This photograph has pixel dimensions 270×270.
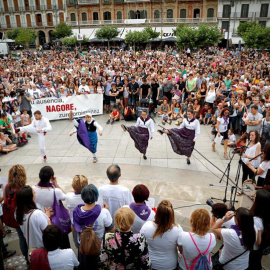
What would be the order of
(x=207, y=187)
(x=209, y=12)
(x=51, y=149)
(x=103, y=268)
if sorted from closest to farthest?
(x=103, y=268)
(x=207, y=187)
(x=51, y=149)
(x=209, y=12)

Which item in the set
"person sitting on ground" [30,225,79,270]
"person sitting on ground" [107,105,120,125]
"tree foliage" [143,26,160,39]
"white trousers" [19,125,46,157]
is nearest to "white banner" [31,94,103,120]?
"person sitting on ground" [107,105,120,125]

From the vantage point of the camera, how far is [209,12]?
145 feet

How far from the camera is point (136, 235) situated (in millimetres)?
2990

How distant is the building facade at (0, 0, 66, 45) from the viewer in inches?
1975

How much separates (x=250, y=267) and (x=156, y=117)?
8.94 meters

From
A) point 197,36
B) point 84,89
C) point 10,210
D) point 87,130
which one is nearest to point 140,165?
point 87,130

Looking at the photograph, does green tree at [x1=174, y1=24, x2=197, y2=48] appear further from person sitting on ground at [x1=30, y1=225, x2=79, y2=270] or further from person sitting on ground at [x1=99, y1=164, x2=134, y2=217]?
person sitting on ground at [x1=30, y1=225, x2=79, y2=270]

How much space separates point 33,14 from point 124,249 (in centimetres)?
5711

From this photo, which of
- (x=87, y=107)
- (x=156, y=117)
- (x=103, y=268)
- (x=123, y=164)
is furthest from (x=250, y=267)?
(x=87, y=107)

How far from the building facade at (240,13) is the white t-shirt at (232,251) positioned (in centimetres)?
4404

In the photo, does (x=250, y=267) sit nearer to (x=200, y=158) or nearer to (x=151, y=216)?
(x=151, y=216)

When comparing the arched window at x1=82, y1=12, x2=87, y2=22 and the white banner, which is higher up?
the arched window at x1=82, y1=12, x2=87, y2=22

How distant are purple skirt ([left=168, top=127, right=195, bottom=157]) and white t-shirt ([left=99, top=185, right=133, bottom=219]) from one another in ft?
12.1

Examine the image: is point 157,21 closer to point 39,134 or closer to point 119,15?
point 119,15
